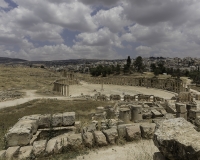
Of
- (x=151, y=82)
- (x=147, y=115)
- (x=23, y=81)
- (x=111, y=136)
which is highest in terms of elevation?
(x=111, y=136)

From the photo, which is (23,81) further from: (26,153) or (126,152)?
(126,152)

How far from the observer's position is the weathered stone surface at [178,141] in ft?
13.4

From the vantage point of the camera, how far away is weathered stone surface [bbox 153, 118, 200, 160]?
4082mm

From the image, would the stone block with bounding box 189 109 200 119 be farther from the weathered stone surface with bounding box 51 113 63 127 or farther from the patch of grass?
the weathered stone surface with bounding box 51 113 63 127

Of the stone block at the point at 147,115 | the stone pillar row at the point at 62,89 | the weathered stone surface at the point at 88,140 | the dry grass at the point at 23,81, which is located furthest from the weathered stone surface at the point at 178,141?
the dry grass at the point at 23,81

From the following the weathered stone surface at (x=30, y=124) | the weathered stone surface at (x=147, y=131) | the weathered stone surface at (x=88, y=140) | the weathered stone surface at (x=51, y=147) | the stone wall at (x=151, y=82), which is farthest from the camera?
the stone wall at (x=151, y=82)

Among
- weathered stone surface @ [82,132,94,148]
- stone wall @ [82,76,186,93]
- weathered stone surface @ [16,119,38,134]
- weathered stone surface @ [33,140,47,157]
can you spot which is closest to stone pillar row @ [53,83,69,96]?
stone wall @ [82,76,186,93]

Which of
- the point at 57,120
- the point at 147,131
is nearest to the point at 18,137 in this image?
the point at 57,120

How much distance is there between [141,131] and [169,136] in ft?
13.0

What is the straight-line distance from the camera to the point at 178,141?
170 inches

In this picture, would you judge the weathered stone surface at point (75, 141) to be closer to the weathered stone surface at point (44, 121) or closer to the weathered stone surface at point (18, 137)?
the weathered stone surface at point (18, 137)

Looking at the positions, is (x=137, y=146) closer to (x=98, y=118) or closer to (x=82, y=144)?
(x=82, y=144)

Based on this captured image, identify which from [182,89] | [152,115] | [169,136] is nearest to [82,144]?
[169,136]

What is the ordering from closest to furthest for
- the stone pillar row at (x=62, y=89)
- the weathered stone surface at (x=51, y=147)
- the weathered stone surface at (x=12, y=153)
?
1. the weathered stone surface at (x=12, y=153)
2. the weathered stone surface at (x=51, y=147)
3. the stone pillar row at (x=62, y=89)
